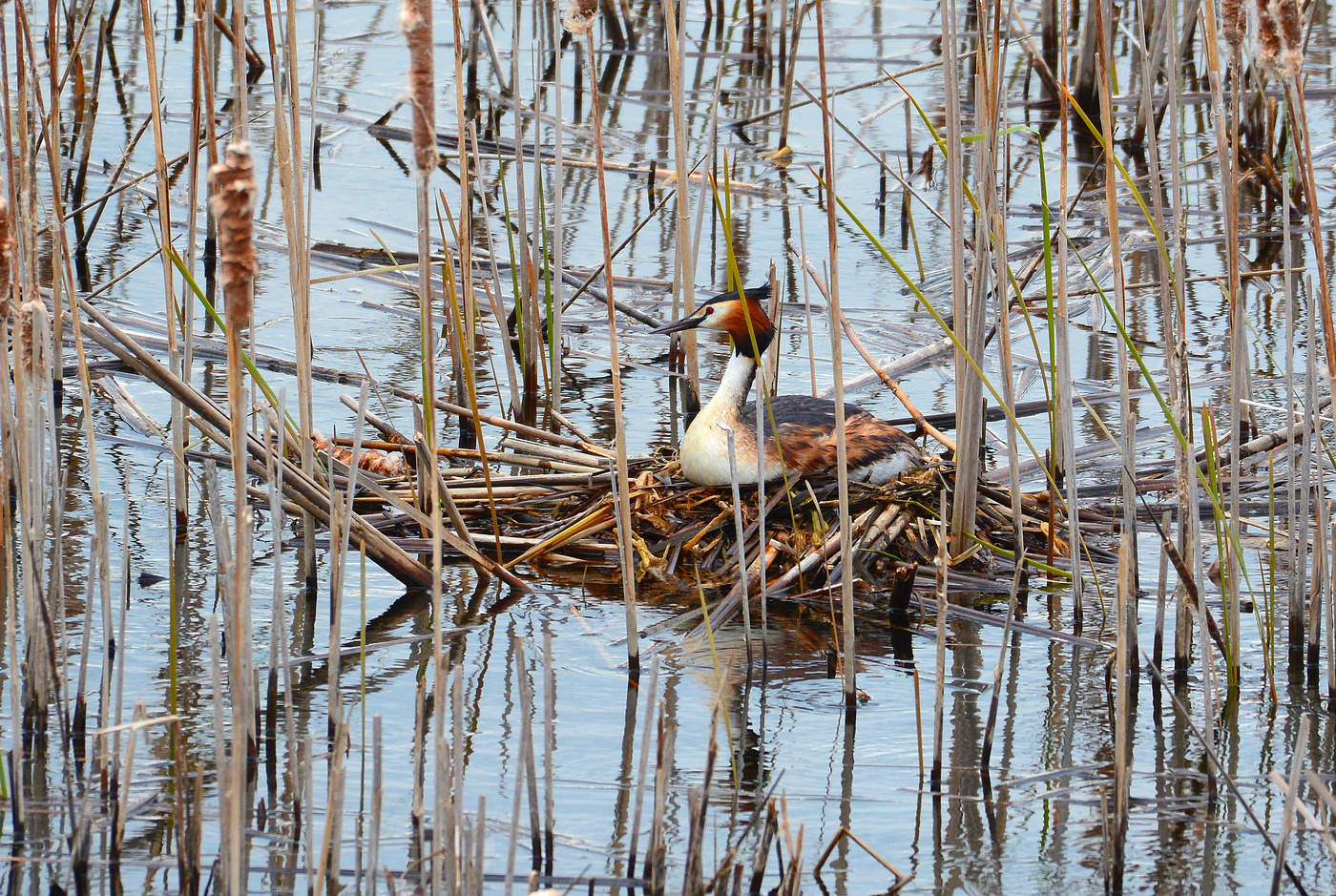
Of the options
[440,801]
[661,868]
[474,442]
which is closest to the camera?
[440,801]

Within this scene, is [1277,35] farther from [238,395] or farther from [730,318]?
[730,318]

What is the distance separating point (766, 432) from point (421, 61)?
2.85 meters

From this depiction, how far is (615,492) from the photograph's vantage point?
169 inches

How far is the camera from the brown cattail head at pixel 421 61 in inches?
96.4

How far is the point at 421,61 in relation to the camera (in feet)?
8.04

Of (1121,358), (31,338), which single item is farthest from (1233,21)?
(31,338)

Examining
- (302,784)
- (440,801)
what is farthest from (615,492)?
(440,801)

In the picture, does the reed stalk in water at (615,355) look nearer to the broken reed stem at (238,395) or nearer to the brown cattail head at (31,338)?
the broken reed stem at (238,395)

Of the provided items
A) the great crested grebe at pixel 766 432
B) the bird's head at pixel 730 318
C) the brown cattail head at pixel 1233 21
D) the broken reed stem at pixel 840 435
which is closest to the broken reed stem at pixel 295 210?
the broken reed stem at pixel 840 435

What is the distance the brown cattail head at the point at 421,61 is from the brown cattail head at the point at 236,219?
0.30m

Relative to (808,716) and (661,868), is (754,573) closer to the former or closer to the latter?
(808,716)

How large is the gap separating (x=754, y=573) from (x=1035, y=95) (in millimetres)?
7284

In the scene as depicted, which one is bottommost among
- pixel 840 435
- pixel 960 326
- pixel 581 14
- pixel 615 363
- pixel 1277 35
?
pixel 840 435

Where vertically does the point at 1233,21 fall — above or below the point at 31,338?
above
